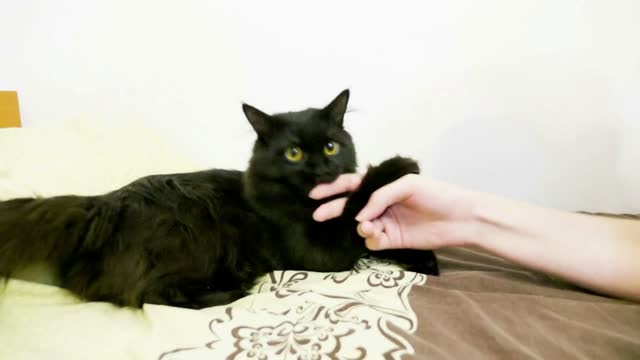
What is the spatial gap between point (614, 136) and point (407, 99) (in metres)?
0.89

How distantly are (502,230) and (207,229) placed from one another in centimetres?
71

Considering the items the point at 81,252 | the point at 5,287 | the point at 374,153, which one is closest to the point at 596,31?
the point at 374,153

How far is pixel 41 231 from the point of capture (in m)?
0.92

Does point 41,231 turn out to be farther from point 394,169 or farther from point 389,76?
point 389,76

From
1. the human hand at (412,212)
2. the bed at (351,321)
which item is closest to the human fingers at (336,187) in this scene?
the human hand at (412,212)

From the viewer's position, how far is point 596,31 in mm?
1714

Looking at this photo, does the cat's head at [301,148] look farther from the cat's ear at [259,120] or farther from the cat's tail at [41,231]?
the cat's tail at [41,231]

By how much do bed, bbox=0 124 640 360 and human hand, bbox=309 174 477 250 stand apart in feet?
0.30

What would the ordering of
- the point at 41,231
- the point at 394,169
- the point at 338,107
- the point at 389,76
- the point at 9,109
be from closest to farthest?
1. the point at 41,231
2. the point at 394,169
3. the point at 338,107
4. the point at 9,109
5. the point at 389,76

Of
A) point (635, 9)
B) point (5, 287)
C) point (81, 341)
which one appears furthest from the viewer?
point (635, 9)

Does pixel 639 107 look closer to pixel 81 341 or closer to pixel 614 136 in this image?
pixel 614 136

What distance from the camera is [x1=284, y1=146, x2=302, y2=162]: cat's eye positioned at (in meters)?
1.07

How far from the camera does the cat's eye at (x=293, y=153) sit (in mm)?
1074

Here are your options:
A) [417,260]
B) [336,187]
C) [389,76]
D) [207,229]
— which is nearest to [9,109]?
[207,229]
